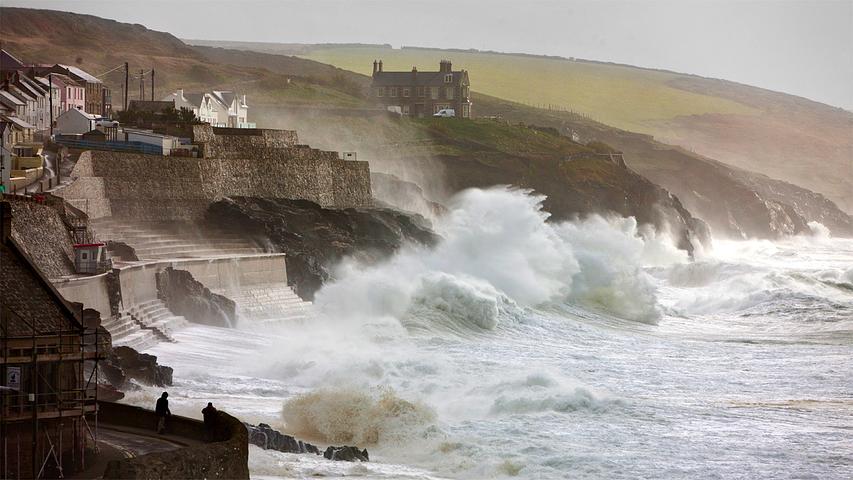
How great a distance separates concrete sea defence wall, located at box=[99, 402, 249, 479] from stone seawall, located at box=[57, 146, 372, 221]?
16839 mm

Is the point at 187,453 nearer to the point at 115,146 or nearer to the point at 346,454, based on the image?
the point at 346,454

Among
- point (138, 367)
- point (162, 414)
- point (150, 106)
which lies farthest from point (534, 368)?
point (150, 106)

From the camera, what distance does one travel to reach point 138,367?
77.7 feet

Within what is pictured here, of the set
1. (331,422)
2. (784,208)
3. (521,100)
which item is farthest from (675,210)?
(331,422)

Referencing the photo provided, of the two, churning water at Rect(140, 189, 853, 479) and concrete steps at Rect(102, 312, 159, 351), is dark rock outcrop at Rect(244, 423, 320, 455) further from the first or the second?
concrete steps at Rect(102, 312, 159, 351)

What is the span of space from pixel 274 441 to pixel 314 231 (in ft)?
72.9

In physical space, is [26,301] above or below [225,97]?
below

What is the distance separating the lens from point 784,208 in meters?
89.8

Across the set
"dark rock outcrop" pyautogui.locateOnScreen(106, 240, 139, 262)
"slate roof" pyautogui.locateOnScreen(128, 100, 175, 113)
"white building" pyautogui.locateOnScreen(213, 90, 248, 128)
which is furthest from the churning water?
"white building" pyautogui.locateOnScreen(213, 90, 248, 128)

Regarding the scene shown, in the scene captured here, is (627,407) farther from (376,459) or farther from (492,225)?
(492,225)

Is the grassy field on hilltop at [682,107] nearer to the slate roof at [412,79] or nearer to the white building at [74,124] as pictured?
the slate roof at [412,79]

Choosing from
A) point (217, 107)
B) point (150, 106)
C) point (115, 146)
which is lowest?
point (115, 146)

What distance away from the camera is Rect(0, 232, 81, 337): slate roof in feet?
52.2

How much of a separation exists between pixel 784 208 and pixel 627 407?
218 feet
